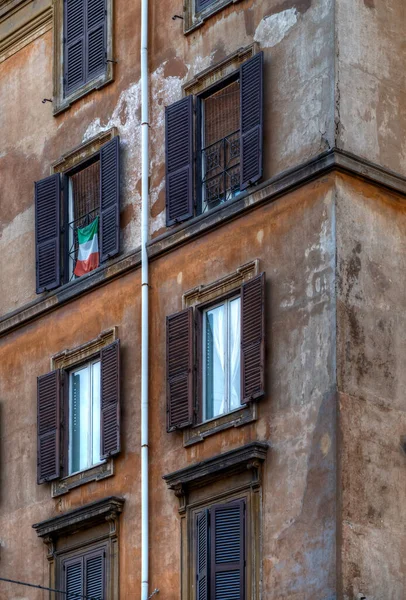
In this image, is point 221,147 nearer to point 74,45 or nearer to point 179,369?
point 179,369

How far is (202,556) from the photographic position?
33688 mm

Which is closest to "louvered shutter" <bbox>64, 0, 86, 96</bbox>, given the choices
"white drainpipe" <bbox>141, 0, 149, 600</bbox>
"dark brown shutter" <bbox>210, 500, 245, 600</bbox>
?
"white drainpipe" <bbox>141, 0, 149, 600</bbox>

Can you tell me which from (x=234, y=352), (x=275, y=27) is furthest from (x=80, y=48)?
(x=234, y=352)

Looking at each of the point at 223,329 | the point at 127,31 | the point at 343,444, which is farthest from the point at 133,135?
the point at 343,444

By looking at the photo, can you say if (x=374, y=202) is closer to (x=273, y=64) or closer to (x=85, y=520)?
(x=273, y=64)

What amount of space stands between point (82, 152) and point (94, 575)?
25.1 ft

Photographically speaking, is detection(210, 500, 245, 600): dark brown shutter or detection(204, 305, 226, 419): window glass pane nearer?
detection(210, 500, 245, 600): dark brown shutter

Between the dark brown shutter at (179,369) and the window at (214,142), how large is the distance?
5.94ft

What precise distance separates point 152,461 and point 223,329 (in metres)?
2.44

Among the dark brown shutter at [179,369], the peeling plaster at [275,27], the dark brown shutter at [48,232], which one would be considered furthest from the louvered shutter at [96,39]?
the dark brown shutter at [179,369]

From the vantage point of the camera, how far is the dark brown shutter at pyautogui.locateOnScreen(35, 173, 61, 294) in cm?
3847

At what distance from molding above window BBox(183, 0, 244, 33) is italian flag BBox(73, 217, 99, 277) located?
3.70 metres

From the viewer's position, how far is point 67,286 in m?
38.0

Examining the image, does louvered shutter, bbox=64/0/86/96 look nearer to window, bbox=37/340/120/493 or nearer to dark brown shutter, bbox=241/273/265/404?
window, bbox=37/340/120/493
